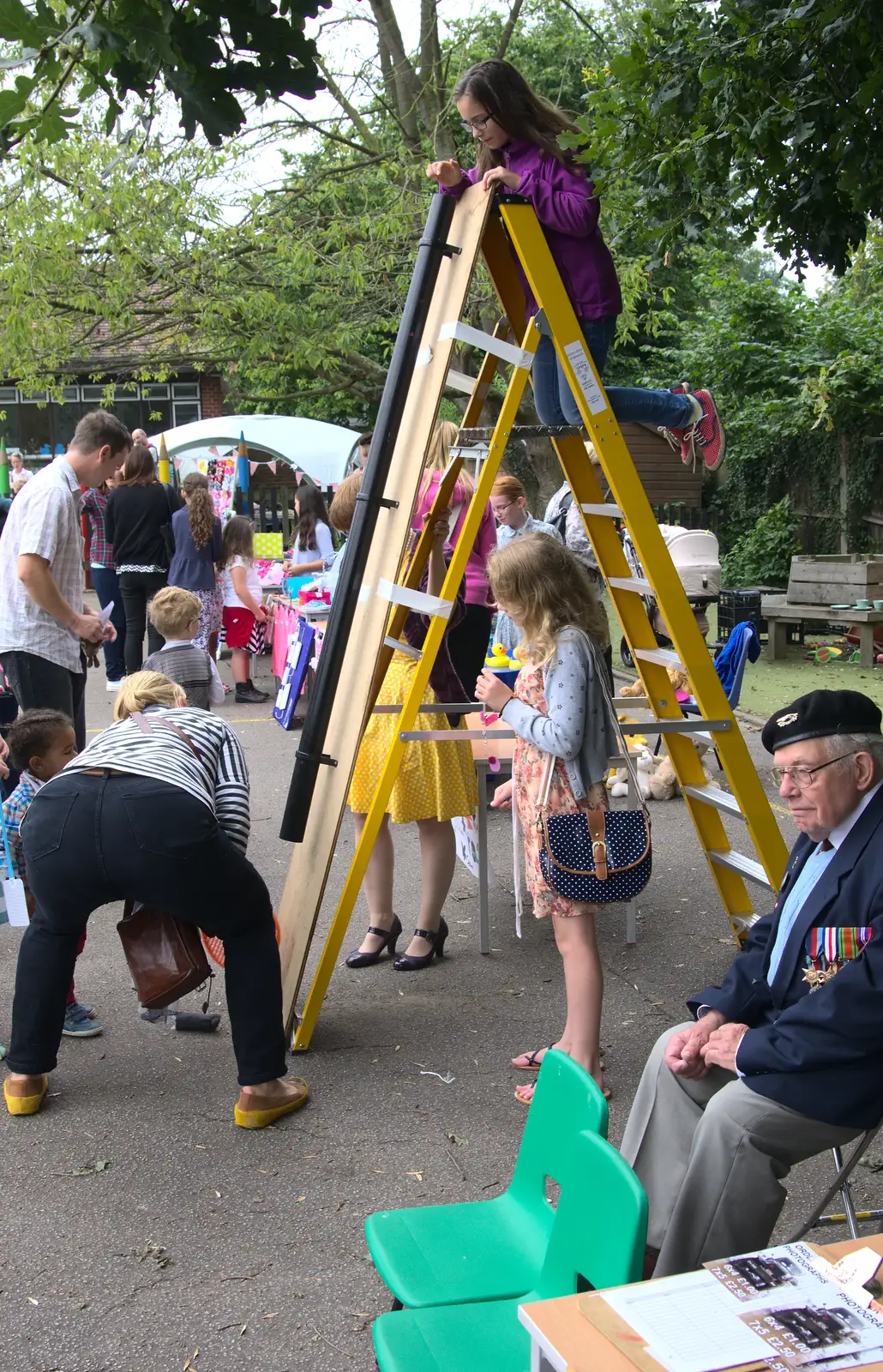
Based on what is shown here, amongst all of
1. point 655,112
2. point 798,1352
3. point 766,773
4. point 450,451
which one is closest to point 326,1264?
point 798,1352

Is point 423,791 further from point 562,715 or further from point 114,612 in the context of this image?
point 114,612

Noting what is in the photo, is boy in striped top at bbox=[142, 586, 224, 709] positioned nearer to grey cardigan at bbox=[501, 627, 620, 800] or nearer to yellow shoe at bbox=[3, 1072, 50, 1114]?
yellow shoe at bbox=[3, 1072, 50, 1114]

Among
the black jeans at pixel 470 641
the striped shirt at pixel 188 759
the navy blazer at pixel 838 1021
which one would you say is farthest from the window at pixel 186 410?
the navy blazer at pixel 838 1021

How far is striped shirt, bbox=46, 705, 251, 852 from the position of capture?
3361 mm

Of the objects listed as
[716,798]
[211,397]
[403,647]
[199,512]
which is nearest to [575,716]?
[403,647]

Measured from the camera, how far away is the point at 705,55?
10.9 feet

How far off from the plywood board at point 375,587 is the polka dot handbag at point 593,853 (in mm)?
652

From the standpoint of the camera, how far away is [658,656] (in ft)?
13.6

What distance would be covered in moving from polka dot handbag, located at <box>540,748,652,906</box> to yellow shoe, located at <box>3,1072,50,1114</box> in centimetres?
169

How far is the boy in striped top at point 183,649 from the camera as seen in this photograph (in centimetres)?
631

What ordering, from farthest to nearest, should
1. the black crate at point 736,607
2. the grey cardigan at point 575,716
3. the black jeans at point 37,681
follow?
the black crate at point 736,607
the black jeans at point 37,681
the grey cardigan at point 575,716

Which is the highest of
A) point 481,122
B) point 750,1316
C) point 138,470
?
point 481,122

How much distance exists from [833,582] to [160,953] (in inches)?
401

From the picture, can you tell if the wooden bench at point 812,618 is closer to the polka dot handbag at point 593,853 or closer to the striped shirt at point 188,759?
the polka dot handbag at point 593,853
